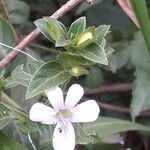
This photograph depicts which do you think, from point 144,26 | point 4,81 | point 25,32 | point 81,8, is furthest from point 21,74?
point 25,32

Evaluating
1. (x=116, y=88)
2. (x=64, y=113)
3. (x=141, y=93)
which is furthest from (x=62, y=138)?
(x=116, y=88)

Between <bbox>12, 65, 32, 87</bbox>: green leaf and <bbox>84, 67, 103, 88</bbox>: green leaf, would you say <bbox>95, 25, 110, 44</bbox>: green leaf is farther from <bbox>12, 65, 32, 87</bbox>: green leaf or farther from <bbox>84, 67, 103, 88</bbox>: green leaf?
<bbox>84, 67, 103, 88</bbox>: green leaf

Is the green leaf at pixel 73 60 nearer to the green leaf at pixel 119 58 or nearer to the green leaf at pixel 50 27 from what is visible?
the green leaf at pixel 50 27

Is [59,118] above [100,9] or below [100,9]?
below

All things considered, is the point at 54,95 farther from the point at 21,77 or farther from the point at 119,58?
the point at 119,58

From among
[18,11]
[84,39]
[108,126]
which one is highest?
[18,11]

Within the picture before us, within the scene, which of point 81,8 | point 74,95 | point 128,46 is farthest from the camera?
point 128,46

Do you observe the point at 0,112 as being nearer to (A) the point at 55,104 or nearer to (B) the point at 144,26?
(A) the point at 55,104
